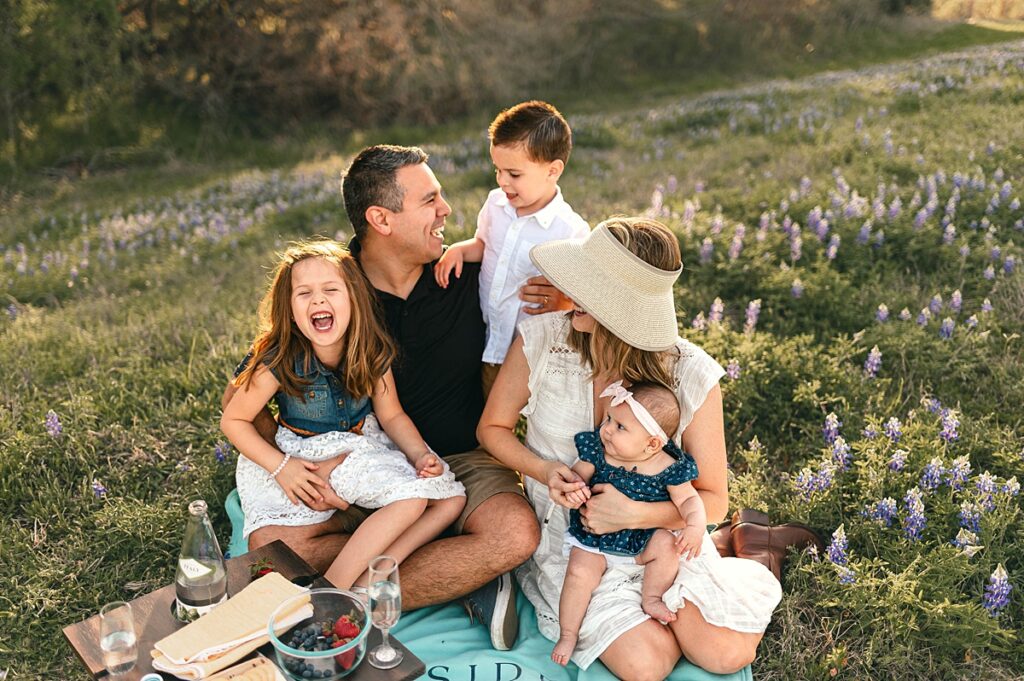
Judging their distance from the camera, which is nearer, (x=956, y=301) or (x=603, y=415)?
(x=603, y=415)

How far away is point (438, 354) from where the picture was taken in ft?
14.6

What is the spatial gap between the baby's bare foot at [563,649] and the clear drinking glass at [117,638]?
1544 mm

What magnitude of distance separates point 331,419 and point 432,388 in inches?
21.4

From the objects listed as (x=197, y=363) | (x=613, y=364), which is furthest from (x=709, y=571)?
(x=197, y=363)

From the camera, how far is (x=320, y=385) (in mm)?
4125

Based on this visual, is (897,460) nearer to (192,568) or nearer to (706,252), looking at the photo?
(706,252)

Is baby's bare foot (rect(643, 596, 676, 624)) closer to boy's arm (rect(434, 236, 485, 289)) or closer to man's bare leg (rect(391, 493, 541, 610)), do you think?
man's bare leg (rect(391, 493, 541, 610))

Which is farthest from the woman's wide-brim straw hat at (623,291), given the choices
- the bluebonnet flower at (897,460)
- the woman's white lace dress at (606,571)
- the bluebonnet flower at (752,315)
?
the bluebonnet flower at (752,315)

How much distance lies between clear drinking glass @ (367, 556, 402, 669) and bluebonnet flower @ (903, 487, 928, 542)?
2.39 meters

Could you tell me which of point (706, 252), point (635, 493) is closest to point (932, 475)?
point (635, 493)

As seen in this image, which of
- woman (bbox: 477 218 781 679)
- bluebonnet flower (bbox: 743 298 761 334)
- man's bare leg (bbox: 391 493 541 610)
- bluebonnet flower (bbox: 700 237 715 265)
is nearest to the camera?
woman (bbox: 477 218 781 679)

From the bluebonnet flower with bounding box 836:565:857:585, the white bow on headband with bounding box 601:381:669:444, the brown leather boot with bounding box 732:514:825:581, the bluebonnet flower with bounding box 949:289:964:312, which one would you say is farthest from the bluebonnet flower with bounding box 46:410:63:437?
the bluebonnet flower with bounding box 949:289:964:312

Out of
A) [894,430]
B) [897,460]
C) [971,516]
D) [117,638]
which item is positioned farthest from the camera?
[894,430]

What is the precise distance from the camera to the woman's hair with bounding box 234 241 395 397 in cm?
399
